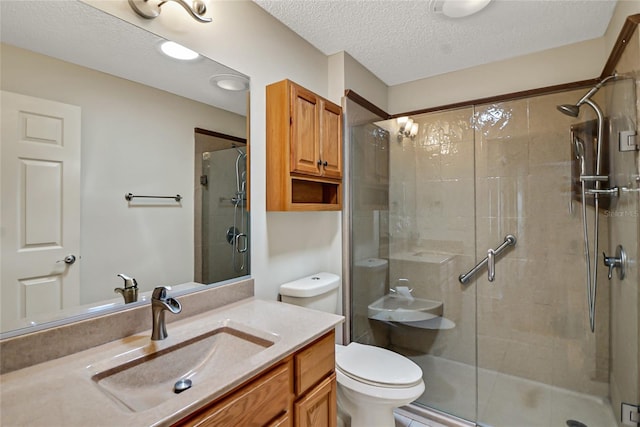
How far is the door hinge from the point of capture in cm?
139

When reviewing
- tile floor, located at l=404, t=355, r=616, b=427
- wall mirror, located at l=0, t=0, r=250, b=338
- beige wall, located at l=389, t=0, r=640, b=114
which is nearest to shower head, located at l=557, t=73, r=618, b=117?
beige wall, located at l=389, t=0, r=640, b=114

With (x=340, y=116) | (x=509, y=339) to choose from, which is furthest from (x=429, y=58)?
(x=509, y=339)

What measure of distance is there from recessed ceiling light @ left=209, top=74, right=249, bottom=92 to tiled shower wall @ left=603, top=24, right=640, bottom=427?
1808mm

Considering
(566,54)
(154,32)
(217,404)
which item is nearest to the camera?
(217,404)

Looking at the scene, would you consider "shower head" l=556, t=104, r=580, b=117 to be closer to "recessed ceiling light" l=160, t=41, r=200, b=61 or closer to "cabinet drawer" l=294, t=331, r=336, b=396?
"cabinet drawer" l=294, t=331, r=336, b=396

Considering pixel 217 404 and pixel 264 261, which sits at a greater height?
pixel 264 261

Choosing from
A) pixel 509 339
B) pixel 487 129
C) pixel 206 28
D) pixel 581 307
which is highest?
pixel 206 28

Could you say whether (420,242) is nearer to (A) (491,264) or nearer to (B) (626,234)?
(A) (491,264)

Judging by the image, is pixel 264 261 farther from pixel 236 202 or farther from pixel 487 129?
pixel 487 129

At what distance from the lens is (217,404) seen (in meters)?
0.79

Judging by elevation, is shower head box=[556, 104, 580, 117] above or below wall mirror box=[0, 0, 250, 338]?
above

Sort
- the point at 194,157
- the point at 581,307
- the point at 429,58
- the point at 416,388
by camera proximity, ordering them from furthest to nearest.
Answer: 1. the point at 429,58
2. the point at 581,307
3. the point at 416,388
4. the point at 194,157

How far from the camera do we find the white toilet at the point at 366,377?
1.50m

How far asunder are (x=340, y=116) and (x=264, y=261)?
3.55ft
